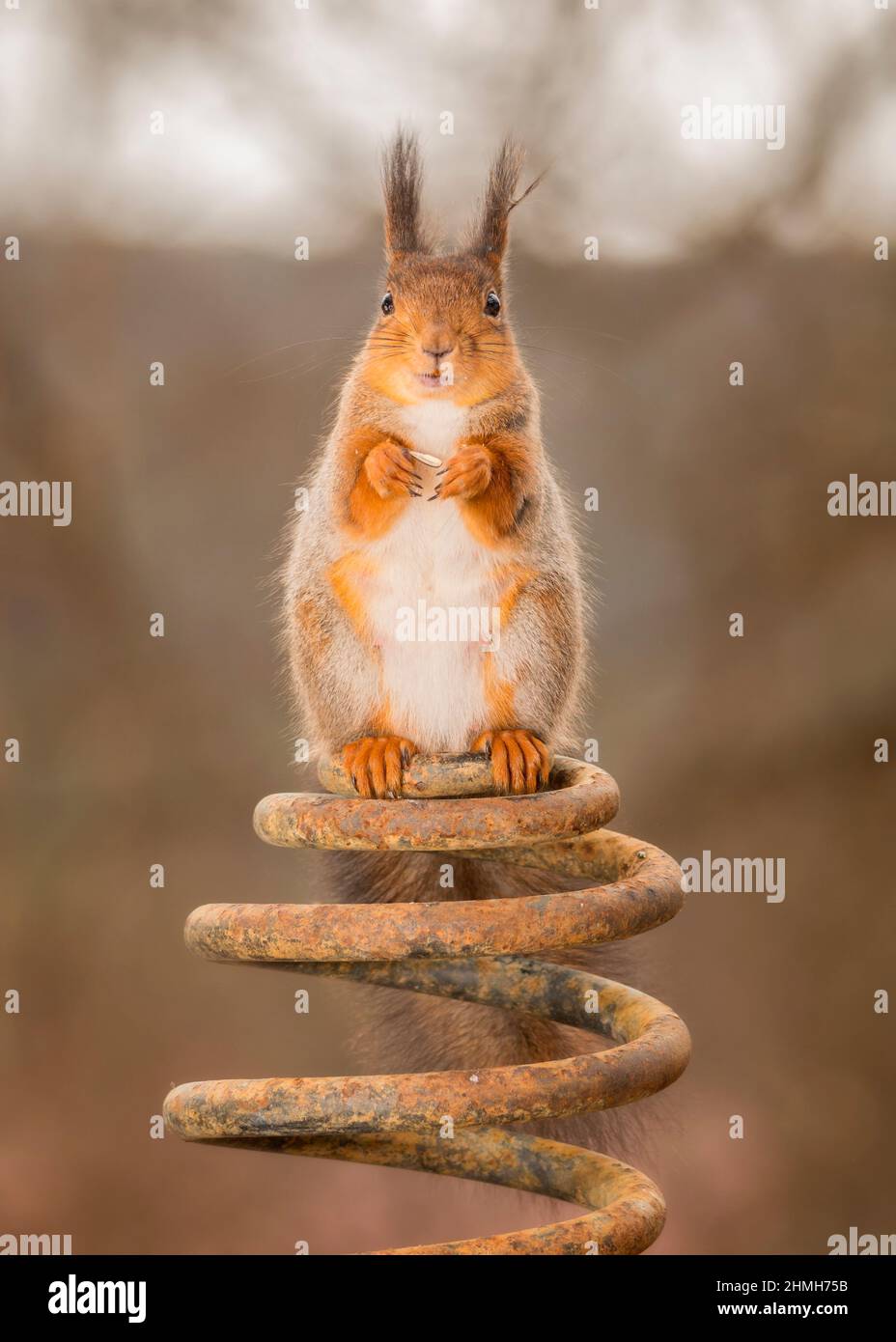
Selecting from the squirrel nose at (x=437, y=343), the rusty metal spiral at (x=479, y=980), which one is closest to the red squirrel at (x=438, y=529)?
the squirrel nose at (x=437, y=343)

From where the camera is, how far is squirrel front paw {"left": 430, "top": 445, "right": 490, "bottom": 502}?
5.11ft

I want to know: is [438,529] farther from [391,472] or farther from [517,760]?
[517,760]

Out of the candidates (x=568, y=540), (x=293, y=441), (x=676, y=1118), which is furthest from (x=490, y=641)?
(x=293, y=441)

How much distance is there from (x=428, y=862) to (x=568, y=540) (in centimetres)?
45

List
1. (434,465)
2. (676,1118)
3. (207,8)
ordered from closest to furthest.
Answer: (434,465)
(676,1118)
(207,8)

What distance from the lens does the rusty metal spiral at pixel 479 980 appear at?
130cm

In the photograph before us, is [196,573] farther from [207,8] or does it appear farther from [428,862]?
[428,862]

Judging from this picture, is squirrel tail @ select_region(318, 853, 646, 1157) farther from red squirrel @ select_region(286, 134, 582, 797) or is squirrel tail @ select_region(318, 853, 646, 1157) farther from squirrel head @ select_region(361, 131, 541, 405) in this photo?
squirrel head @ select_region(361, 131, 541, 405)

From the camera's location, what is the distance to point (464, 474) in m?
1.56

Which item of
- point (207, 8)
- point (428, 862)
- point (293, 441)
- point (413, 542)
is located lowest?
point (428, 862)

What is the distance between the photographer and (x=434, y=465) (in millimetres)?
1680

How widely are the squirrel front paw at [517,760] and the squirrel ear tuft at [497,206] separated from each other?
549 mm

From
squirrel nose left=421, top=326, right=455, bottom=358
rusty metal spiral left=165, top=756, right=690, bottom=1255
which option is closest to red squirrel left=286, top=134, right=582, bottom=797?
squirrel nose left=421, top=326, right=455, bottom=358

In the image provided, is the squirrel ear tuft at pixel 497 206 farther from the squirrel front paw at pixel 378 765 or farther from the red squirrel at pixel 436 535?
the squirrel front paw at pixel 378 765
